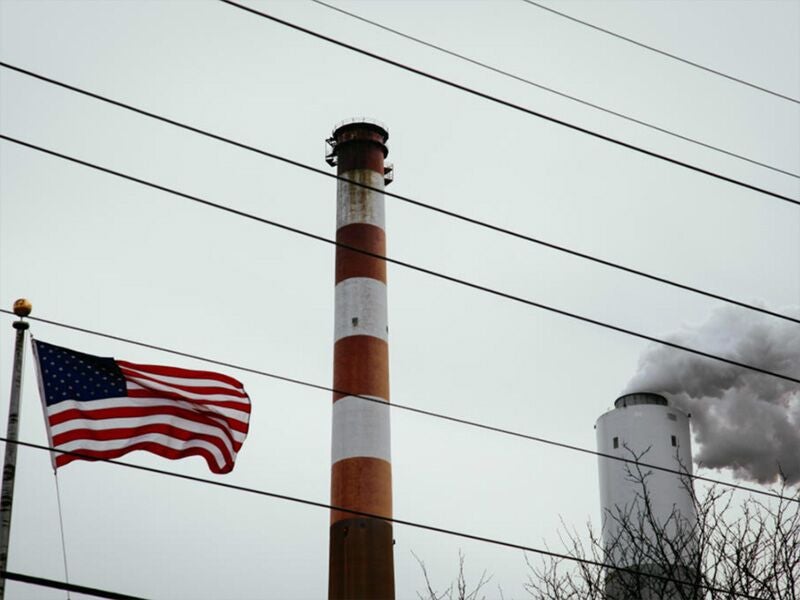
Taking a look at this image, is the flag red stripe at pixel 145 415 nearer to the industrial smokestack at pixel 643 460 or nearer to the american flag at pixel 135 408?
the american flag at pixel 135 408

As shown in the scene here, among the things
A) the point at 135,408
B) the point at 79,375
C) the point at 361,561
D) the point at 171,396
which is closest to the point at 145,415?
the point at 135,408

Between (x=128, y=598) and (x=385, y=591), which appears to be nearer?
(x=128, y=598)

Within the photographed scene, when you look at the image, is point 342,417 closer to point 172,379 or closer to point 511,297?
point 172,379

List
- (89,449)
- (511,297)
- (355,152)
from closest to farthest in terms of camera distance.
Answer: (511,297), (89,449), (355,152)

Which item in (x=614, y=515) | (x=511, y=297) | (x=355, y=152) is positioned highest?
(x=355, y=152)

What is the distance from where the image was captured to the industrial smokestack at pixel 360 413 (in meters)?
30.9

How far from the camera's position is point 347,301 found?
33906mm

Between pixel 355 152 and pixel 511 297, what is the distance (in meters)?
27.1

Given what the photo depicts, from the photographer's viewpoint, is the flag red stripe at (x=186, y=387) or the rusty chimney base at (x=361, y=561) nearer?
the flag red stripe at (x=186, y=387)

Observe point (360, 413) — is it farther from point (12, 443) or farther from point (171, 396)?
point (12, 443)

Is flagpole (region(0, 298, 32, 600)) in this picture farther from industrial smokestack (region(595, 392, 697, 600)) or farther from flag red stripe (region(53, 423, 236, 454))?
industrial smokestack (region(595, 392, 697, 600))

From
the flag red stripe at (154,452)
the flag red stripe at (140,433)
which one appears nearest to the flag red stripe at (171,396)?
the flag red stripe at (140,433)

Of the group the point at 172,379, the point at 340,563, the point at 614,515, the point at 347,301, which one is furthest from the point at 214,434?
the point at 614,515

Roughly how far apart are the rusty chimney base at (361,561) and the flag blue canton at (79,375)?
1755 cm
